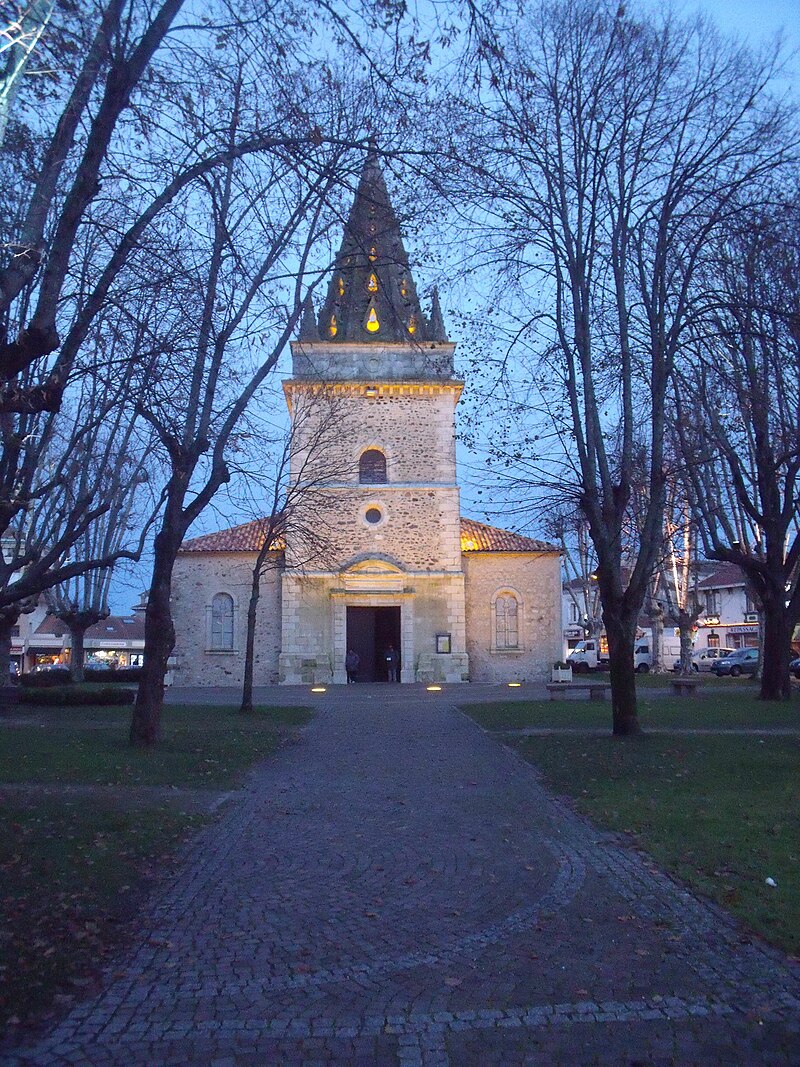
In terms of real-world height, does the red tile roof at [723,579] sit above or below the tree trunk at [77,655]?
above

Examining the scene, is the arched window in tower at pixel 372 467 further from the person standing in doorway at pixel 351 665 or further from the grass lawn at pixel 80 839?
the grass lawn at pixel 80 839

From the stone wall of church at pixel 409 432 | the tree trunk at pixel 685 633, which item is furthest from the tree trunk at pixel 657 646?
the stone wall of church at pixel 409 432

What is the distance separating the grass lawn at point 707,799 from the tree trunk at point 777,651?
469cm

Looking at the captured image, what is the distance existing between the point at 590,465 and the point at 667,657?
43.2m

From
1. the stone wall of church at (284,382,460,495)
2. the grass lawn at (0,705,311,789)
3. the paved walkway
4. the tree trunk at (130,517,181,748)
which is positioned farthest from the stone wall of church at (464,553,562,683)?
the paved walkway

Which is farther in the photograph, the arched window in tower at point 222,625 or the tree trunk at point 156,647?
the arched window in tower at point 222,625

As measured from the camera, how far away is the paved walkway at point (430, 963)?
4055mm

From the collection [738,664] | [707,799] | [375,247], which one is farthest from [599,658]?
[375,247]

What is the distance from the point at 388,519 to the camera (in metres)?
35.5

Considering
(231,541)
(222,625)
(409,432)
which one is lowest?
(222,625)

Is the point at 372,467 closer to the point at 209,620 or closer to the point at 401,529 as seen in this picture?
the point at 401,529

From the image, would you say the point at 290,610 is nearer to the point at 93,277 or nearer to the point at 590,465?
the point at 590,465

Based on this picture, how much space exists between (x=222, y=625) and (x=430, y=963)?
106 feet

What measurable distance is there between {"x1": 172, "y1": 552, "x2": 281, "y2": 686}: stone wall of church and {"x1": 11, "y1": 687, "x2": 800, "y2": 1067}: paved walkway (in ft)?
89.3
